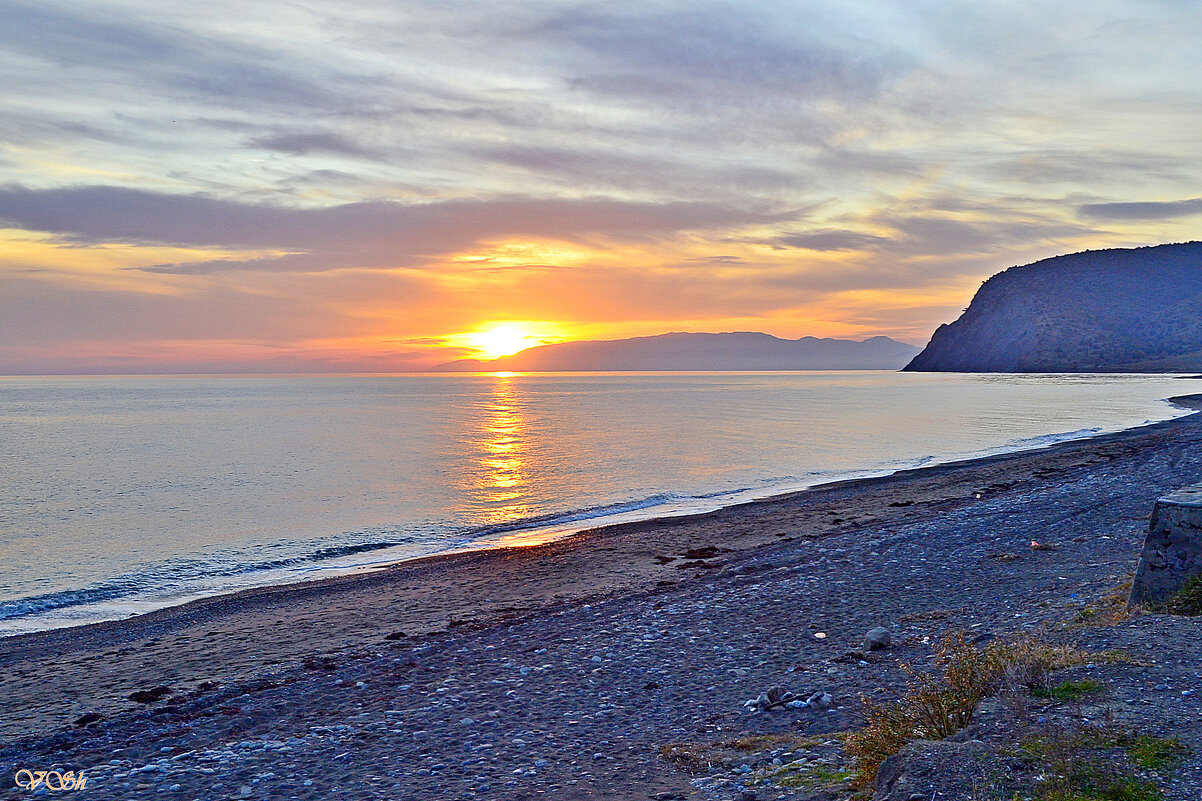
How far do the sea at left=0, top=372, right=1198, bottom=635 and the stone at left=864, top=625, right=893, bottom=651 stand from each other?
15.6 meters

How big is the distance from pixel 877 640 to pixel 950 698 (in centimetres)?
449

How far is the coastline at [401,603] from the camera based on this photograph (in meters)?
13.2

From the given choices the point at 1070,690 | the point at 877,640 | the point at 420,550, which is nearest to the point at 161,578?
the point at 420,550

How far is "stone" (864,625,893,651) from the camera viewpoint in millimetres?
11438

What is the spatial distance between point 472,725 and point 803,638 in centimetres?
555

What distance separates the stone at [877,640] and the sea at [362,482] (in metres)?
15.6

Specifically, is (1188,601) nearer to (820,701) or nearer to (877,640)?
(877,640)

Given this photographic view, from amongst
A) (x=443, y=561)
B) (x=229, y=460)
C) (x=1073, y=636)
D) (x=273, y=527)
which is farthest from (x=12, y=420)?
(x=1073, y=636)

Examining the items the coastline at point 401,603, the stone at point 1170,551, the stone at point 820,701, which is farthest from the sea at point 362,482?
the stone at point 1170,551

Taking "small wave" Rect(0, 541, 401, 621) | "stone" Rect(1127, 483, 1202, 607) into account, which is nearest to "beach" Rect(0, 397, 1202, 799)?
"stone" Rect(1127, 483, 1202, 607)

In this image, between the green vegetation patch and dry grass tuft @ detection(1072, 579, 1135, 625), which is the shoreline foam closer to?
dry grass tuft @ detection(1072, 579, 1135, 625)

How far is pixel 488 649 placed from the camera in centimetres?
1345

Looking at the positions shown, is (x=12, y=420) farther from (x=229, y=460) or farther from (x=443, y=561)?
(x=443, y=561)

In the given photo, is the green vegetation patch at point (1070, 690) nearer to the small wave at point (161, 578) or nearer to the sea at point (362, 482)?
the sea at point (362, 482)
